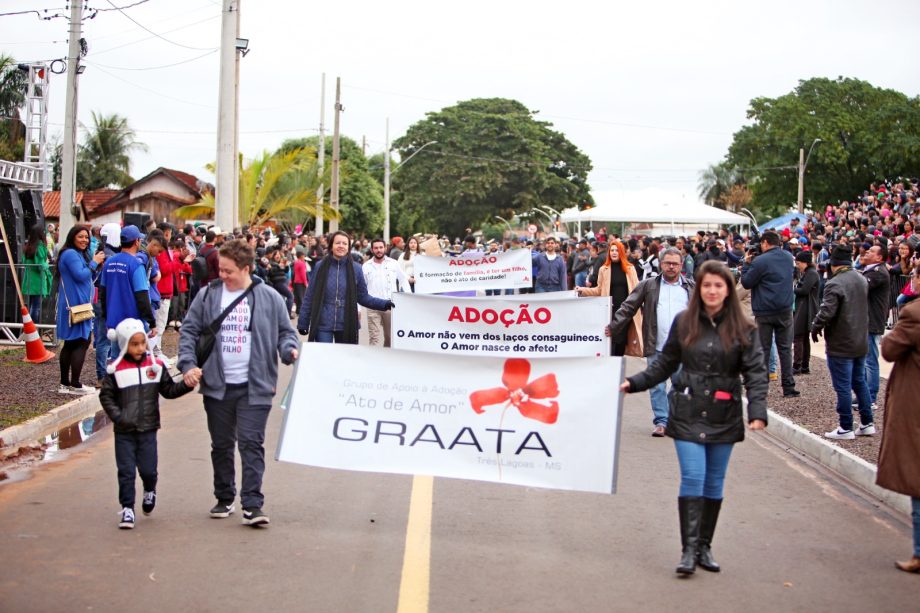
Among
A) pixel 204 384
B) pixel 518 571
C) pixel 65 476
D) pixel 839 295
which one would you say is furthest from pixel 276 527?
pixel 839 295

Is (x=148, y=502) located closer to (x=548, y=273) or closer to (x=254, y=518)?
(x=254, y=518)

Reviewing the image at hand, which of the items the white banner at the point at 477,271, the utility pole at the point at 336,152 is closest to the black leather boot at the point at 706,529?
the white banner at the point at 477,271

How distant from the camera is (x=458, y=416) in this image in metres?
6.80

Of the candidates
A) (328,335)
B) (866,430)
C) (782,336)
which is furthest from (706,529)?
(782,336)

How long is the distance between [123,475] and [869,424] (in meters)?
6.90

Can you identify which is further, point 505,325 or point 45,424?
point 505,325

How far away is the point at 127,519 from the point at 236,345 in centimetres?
124

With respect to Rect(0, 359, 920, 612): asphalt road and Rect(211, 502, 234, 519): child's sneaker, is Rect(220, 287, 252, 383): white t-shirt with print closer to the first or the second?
Rect(211, 502, 234, 519): child's sneaker

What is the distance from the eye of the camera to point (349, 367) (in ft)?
23.2

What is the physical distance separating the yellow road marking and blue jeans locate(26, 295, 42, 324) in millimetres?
10577

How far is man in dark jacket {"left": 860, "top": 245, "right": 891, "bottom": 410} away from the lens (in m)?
11.4

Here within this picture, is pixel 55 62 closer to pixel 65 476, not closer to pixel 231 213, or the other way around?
pixel 231 213

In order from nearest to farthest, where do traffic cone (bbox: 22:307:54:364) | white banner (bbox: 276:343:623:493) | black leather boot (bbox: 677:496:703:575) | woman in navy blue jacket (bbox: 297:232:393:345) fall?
1. black leather boot (bbox: 677:496:703:575)
2. white banner (bbox: 276:343:623:493)
3. woman in navy blue jacket (bbox: 297:232:393:345)
4. traffic cone (bbox: 22:307:54:364)

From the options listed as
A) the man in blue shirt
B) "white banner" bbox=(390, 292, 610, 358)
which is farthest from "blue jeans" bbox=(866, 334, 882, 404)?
the man in blue shirt
